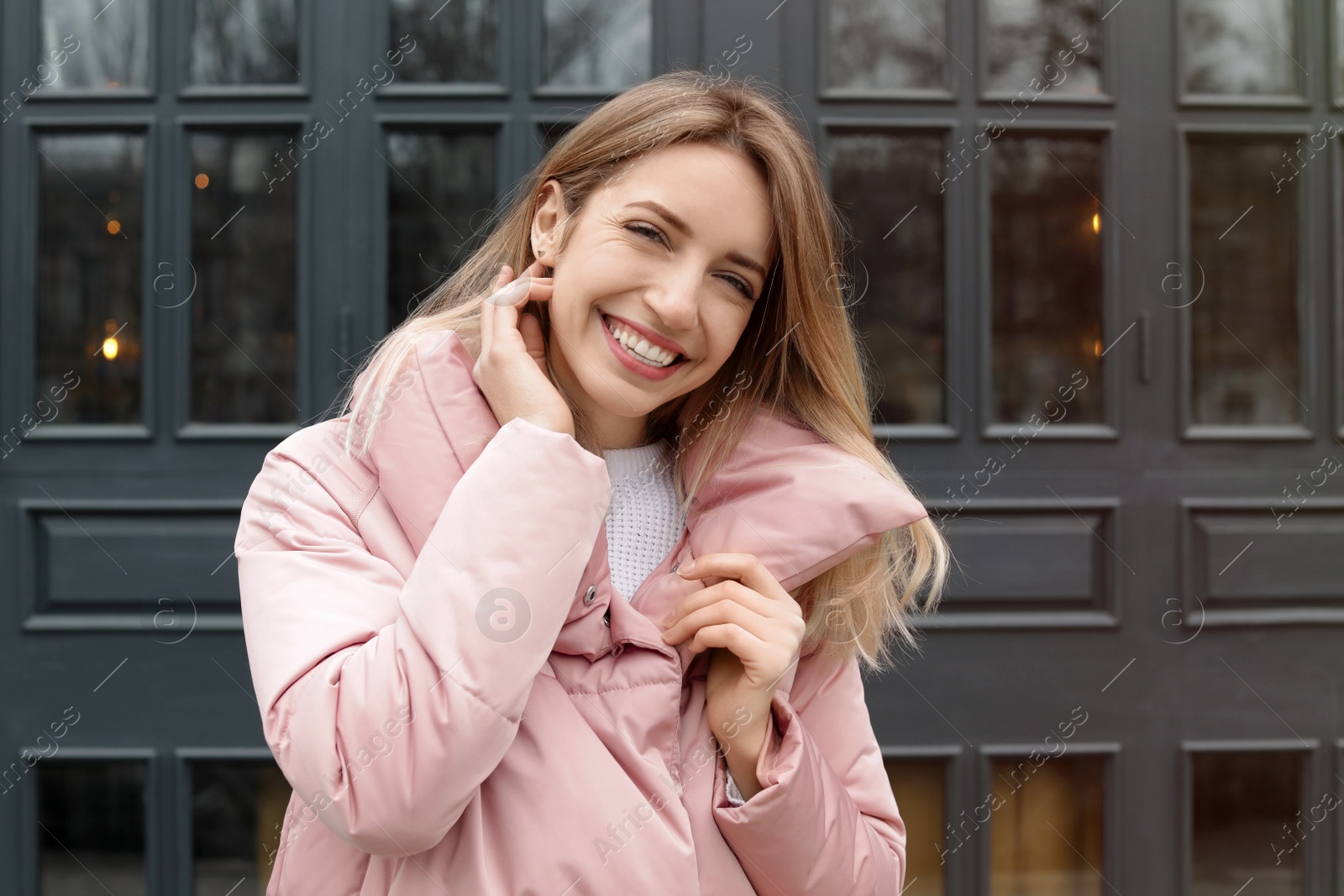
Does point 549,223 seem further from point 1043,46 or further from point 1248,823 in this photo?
point 1248,823

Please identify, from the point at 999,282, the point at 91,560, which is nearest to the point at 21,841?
the point at 91,560

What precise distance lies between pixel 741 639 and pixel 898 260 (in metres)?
1.74

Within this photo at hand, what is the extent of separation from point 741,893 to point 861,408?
707 millimetres

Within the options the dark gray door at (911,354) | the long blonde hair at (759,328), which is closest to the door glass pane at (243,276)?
the dark gray door at (911,354)

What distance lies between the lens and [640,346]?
121cm

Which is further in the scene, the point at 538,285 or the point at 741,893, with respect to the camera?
the point at 538,285

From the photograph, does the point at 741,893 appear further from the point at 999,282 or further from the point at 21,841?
the point at 21,841

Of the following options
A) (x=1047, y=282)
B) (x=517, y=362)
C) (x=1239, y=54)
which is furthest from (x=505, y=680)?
(x=1239, y=54)

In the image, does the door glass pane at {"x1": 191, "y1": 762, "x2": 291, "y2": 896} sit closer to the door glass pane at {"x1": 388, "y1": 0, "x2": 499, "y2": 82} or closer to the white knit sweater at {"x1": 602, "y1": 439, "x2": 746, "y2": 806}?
the white knit sweater at {"x1": 602, "y1": 439, "x2": 746, "y2": 806}

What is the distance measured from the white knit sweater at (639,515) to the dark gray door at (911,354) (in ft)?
4.18

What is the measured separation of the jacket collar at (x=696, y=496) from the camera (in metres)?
1.09

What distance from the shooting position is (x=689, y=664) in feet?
3.88

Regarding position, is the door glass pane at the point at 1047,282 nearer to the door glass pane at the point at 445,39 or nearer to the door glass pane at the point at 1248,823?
the door glass pane at the point at 1248,823

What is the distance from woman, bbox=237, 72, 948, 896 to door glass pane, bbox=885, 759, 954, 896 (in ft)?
4.34
